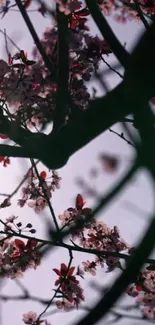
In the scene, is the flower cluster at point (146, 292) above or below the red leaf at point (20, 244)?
below

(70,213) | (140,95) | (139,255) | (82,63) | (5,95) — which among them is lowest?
(139,255)

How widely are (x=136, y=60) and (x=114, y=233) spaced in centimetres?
477

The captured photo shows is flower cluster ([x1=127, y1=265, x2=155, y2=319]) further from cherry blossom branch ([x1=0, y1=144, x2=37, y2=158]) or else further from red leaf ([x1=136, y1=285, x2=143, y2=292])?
cherry blossom branch ([x1=0, y1=144, x2=37, y2=158])

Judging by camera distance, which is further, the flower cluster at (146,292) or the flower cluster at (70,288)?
the flower cluster at (146,292)

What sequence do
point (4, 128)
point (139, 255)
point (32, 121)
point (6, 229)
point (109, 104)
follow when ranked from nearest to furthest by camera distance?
point (139, 255) → point (109, 104) → point (4, 128) → point (6, 229) → point (32, 121)

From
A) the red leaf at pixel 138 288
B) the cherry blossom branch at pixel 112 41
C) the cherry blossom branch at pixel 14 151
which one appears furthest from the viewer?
the red leaf at pixel 138 288

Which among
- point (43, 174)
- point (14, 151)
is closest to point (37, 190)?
point (43, 174)

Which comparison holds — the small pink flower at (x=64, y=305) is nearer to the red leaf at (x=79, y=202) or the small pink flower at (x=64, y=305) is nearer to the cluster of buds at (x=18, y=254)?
the cluster of buds at (x=18, y=254)

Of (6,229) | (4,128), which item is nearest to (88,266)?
(6,229)

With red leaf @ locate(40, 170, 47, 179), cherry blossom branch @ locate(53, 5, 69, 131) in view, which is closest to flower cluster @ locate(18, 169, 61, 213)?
red leaf @ locate(40, 170, 47, 179)

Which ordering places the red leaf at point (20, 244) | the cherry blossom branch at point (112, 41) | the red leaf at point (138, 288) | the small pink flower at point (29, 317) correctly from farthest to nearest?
the small pink flower at point (29, 317) → the red leaf at point (138, 288) → the red leaf at point (20, 244) → the cherry blossom branch at point (112, 41)

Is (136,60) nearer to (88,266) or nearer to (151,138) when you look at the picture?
(151,138)

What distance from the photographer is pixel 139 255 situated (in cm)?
129

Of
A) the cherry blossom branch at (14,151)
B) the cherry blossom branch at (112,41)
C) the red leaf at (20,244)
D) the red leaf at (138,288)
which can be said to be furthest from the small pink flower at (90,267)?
the cherry blossom branch at (112,41)
